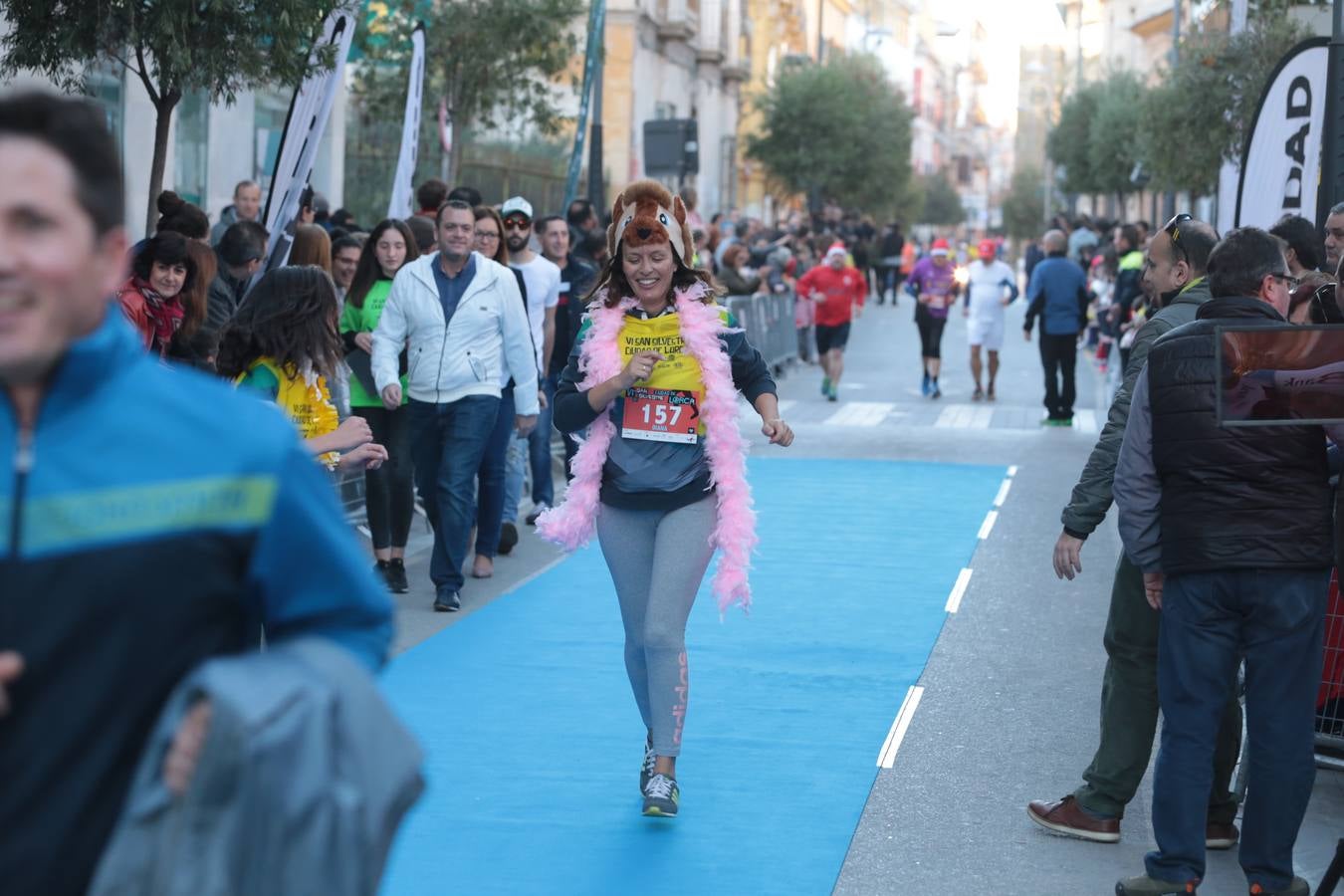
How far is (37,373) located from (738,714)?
18.3 feet

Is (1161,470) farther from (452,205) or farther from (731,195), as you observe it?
(731,195)

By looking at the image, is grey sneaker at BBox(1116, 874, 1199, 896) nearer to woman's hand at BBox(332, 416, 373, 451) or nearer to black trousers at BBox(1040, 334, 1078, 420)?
woman's hand at BBox(332, 416, 373, 451)

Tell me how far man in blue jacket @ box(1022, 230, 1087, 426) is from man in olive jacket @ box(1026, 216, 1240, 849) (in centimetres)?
1358

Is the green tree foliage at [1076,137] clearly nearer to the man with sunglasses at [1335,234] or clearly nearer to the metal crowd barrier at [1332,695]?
the man with sunglasses at [1335,234]

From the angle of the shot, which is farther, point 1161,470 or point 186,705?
point 1161,470

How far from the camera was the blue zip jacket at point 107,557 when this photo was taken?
245 cm

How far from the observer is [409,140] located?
14688 millimetres

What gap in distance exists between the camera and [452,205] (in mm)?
9797

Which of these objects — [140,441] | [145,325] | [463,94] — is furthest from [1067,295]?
[140,441]

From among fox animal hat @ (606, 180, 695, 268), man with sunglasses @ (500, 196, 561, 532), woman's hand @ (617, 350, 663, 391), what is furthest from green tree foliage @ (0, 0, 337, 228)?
woman's hand @ (617, 350, 663, 391)

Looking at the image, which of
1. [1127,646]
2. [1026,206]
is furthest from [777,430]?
[1026,206]

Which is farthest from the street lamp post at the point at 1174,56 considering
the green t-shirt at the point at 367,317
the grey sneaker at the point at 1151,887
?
the grey sneaker at the point at 1151,887

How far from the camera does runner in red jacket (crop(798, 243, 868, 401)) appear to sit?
75.8 ft

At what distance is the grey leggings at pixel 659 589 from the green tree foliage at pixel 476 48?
16.5 m
